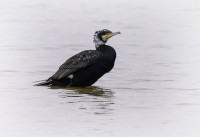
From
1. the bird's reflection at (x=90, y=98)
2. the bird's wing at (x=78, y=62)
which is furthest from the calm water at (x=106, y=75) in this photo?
the bird's wing at (x=78, y=62)

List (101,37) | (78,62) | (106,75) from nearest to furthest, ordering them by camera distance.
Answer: (78,62)
(101,37)
(106,75)

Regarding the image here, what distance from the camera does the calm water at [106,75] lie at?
999 cm

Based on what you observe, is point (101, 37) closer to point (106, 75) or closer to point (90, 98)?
point (106, 75)

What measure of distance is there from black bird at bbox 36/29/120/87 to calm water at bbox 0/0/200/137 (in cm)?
22

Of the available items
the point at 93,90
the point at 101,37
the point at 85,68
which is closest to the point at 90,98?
the point at 93,90

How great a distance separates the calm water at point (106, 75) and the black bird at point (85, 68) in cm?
22

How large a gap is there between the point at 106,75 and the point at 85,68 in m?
1.28

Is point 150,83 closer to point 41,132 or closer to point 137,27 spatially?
point 41,132

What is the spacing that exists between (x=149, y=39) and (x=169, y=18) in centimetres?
439

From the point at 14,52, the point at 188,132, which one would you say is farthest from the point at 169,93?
the point at 14,52

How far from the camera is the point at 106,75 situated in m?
14.6

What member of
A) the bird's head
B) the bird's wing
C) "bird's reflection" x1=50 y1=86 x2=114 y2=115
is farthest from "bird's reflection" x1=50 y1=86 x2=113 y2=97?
the bird's head

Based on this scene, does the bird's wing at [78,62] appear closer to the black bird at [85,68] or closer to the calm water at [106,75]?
the black bird at [85,68]

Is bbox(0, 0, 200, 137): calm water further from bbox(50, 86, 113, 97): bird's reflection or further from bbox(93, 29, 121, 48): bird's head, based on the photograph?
bbox(93, 29, 121, 48): bird's head
